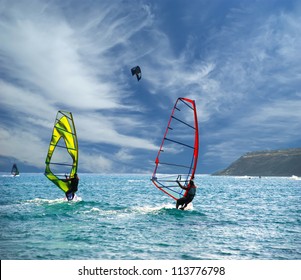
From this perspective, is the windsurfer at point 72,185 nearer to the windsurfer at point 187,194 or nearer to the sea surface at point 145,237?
the sea surface at point 145,237

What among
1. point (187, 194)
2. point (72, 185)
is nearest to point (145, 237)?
point (187, 194)

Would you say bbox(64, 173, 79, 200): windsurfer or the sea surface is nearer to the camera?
the sea surface

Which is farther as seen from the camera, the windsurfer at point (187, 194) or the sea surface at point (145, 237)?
the windsurfer at point (187, 194)

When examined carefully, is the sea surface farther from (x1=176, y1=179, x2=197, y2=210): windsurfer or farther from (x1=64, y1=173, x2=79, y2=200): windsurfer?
(x1=64, y1=173, x2=79, y2=200): windsurfer

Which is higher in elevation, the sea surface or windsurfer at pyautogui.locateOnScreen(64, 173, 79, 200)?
windsurfer at pyautogui.locateOnScreen(64, 173, 79, 200)

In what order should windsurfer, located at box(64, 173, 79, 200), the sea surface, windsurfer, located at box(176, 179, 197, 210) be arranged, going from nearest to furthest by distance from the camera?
the sea surface → windsurfer, located at box(176, 179, 197, 210) → windsurfer, located at box(64, 173, 79, 200)

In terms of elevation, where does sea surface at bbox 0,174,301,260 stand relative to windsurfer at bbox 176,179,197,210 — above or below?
below

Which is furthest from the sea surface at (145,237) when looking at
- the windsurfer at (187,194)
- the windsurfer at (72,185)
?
the windsurfer at (72,185)

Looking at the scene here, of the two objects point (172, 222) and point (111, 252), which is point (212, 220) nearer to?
point (172, 222)

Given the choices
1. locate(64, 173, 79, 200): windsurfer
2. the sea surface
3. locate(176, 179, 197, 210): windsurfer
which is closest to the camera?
the sea surface

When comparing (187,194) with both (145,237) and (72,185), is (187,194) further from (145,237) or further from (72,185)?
(72,185)

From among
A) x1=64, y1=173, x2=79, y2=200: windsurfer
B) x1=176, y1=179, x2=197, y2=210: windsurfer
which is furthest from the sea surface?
x1=64, y1=173, x2=79, y2=200: windsurfer

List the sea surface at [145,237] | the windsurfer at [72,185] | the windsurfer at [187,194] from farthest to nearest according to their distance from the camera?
the windsurfer at [72,185] → the windsurfer at [187,194] → the sea surface at [145,237]
